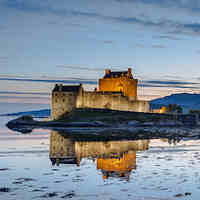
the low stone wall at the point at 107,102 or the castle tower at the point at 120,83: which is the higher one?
the castle tower at the point at 120,83

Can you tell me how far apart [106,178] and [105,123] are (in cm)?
4579

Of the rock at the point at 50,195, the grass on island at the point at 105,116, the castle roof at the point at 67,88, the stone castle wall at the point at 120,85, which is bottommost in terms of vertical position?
the rock at the point at 50,195

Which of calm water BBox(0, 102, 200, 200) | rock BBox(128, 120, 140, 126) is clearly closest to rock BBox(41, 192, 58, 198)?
calm water BBox(0, 102, 200, 200)

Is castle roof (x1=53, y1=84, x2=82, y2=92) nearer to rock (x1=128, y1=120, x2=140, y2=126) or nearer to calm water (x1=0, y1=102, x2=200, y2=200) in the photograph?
rock (x1=128, y1=120, x2=140, y2=126)

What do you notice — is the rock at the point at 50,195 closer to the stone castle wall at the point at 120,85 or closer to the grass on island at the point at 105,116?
the grass on island at the point at 105,116

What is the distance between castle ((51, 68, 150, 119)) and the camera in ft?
231

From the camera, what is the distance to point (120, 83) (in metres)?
89.0

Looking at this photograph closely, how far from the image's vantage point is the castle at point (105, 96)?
7050cm

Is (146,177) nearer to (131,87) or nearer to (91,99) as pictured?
(91,99)

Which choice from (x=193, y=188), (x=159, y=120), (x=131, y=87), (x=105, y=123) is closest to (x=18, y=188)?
(x=193, y=188)

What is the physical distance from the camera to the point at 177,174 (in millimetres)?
16984

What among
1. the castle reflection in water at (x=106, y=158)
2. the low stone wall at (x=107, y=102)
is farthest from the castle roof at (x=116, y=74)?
the castle reflection in water at (x=106, y=158)

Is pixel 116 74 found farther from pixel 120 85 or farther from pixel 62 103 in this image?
pixel 62 103

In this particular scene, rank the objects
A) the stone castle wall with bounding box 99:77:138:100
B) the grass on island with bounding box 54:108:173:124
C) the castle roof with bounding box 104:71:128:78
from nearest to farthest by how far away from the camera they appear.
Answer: the grass on island with bounding box 54:108:173:124
the stone castle wall with bounding box 99:77:138:100
the castle roof with bounding box 104:71:128:78
